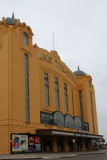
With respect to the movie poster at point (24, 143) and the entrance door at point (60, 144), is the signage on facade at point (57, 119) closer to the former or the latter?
the entrance door at point (60, 144)

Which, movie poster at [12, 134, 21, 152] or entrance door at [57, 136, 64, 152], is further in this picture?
entrance door at [57, 136, 64, 152]

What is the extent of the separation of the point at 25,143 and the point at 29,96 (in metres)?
9.25

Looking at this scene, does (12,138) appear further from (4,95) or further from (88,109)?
(88,109)

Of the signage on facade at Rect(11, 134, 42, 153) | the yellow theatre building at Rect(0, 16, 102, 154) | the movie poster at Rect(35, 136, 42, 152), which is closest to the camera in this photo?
the signage on facade at Rect(11, 134, 42, 153)

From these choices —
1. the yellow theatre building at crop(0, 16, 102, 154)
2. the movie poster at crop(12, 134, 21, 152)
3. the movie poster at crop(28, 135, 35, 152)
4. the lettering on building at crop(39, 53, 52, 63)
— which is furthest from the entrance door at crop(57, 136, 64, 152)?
the lettering on building at crop(39, 53, 52, 63)

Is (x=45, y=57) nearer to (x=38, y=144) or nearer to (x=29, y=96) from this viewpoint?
(x=29, y=96)

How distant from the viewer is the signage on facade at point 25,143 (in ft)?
110

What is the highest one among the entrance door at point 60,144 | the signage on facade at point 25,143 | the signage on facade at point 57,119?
the signage on facade at point 57,119

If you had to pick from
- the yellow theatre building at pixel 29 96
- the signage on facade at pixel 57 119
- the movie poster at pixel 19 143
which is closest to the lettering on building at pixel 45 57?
the yellow theatre building at pixel 29 96

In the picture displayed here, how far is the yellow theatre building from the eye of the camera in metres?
35.2

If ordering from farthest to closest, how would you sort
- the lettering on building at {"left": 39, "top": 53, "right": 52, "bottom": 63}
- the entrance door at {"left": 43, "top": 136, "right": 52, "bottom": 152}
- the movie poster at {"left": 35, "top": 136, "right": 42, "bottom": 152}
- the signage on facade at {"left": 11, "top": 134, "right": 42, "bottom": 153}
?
the lettering on building at {"left": 39, "top": 53, "right": 52, "bottom": 63}
the entrance door at {"left": 43, "top": 136, "right": 52, "bottom": 152}
the movie poster at {"left": 35, "top": 136, "right": 42, "bottom": 152}
the signage on facade at {"left": 11, "top": 134, "right": 42, "bottom": 153}

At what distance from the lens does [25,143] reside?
1385 inches

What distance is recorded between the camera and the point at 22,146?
Answer: 113ft

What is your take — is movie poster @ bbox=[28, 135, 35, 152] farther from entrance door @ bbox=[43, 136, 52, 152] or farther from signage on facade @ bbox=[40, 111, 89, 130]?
signage on facade @ bbox=[40, 111, 89, 130]
